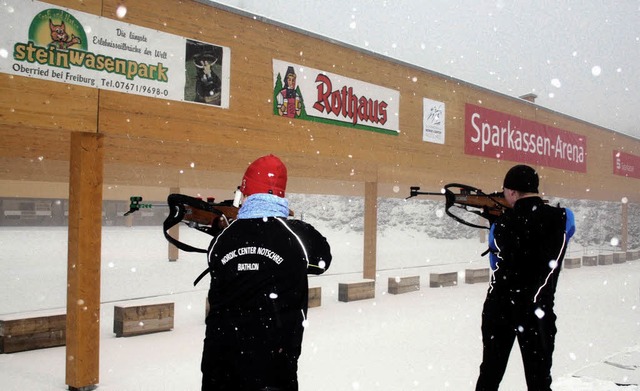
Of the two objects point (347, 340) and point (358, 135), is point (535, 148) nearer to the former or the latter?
Result: point (358, 135)

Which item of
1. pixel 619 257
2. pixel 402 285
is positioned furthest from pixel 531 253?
pixel 619 257

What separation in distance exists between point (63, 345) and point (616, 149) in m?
20.4

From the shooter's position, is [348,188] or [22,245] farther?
[22,245]

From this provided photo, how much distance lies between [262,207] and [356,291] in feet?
31.2

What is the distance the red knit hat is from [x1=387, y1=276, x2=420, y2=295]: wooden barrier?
10.7m

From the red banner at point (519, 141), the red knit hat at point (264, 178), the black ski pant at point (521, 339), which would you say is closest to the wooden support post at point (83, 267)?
the red knit hat at point (264, 178)

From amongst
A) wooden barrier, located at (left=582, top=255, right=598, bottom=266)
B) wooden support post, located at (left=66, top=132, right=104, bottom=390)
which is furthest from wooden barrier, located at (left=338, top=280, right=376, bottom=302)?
wooden barrier, located at (left=582, top=255, right=598, bottom=266)

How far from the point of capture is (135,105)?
653cm

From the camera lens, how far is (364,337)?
26.7 ft

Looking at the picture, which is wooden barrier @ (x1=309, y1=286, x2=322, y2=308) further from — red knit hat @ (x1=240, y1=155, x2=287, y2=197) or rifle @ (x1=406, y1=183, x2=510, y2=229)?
red knit hat @ (x1=240, y1=155, x2=287, y2=197)

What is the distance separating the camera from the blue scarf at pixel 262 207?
99.7 inches

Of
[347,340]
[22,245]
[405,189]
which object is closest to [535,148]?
[405,189]

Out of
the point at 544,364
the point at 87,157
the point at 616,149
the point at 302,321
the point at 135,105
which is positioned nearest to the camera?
the point at 302,321

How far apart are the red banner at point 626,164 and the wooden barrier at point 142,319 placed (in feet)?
60.6
